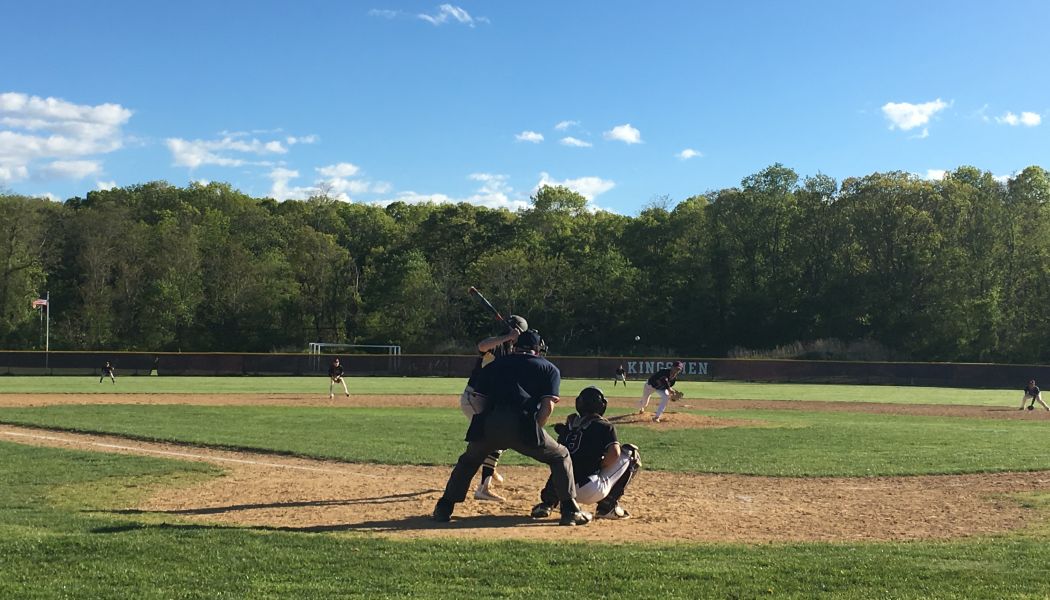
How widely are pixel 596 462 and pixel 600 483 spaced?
0.89 feet

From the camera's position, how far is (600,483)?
8.88m

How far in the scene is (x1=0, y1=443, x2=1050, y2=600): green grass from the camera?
19.5 feet

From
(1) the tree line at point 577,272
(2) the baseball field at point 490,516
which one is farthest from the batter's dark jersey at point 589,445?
(1) the tree line at point 577,272

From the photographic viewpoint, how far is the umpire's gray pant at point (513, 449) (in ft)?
27.2

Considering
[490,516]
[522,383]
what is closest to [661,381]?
[490,516]

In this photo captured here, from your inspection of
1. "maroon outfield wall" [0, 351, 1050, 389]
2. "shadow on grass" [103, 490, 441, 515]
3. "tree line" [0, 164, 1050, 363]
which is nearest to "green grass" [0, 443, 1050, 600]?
"shadow on grass" [103, 490, 441, 515]

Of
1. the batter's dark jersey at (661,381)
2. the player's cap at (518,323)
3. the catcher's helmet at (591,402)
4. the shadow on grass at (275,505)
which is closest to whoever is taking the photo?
the catcher's helmet at (591,402)

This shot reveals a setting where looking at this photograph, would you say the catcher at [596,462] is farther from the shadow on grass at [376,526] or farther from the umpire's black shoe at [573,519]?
the shadow on grass at [376,526]

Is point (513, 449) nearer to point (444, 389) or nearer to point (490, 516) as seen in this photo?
point (490, 516)

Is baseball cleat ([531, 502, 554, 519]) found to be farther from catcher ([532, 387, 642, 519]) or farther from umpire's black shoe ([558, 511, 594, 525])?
umpire's black shoe ([558, 511, 594, 525])

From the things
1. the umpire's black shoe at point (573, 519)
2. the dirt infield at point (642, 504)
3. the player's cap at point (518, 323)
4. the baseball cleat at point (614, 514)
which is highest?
the player's cap at point (518, 323)

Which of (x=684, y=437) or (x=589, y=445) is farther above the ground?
Result: (x=589, y=445)

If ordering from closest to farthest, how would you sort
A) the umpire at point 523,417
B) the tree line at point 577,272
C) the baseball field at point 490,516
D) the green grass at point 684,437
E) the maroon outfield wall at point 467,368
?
1. the baseball field at point 490,516
2. the umpire at point 523,417
3. the green grass at point 684,437
4. the maroon outfield wall at point 467,368
5. the tree line at point 577,272

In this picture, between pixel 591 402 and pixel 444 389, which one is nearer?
pixel 591 402
